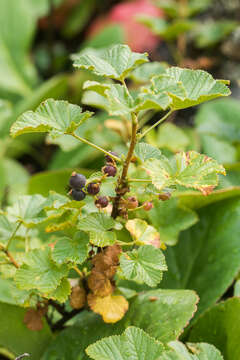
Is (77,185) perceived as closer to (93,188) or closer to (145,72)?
(93,188)

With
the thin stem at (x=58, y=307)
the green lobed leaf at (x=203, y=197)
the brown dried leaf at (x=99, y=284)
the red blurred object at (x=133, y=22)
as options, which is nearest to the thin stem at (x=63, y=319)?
the thin stem at (x=58, y=307)

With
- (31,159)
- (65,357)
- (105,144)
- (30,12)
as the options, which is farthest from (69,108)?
(30,12)

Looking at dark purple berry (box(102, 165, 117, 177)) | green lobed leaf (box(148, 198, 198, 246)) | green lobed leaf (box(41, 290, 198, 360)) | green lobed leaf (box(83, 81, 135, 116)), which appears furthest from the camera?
green lobed leaf (box(148, 198, 198, 246))

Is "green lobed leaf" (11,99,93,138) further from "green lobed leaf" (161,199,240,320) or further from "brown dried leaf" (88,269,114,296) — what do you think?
"green lobed leaf" (161,199,240,320)

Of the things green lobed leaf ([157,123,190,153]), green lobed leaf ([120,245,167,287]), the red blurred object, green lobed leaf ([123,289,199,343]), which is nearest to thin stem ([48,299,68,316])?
green lobed leaf ([123,289,199,343])

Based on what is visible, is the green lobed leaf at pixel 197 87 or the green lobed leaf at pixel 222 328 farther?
the green lobed leaf at pixel 222 328

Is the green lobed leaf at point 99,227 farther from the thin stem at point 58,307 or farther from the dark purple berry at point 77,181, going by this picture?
the thin stem at point 58,307
